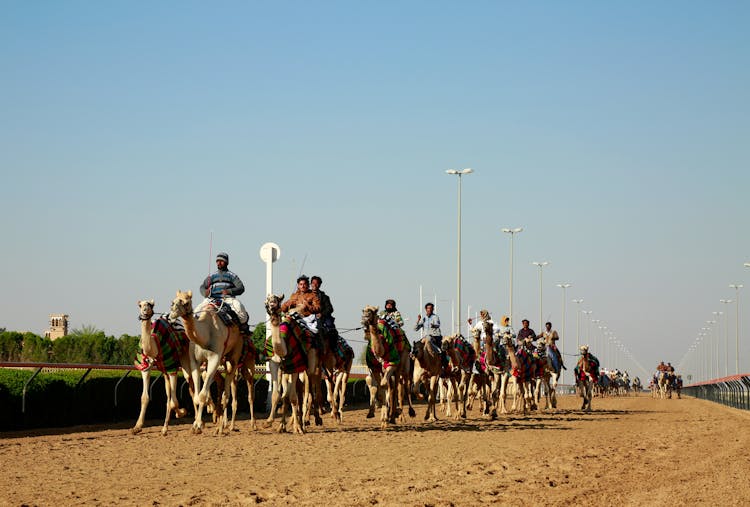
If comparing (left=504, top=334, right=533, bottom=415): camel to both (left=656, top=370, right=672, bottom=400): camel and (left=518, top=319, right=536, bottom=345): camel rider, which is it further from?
(left=656, top=370, right=672, bottom=400): camel

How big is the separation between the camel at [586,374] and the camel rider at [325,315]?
17862 millimetres

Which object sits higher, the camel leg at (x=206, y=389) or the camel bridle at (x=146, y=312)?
the camel bridle at (x=146, y=312)

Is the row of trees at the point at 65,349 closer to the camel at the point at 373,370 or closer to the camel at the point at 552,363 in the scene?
the camel at the point at 552,363

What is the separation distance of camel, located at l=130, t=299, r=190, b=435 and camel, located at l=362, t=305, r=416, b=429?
4.16 metres

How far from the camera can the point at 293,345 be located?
23359mm

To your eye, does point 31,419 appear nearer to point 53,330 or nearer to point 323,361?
point 323,361

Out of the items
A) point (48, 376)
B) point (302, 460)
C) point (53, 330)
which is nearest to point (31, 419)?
point (48, 376)

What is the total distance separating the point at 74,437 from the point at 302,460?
7898mm

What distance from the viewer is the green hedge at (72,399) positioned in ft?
84.9

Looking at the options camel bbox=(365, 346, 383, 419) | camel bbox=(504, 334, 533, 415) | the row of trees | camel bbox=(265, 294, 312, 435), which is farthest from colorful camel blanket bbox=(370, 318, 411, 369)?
the row of trees

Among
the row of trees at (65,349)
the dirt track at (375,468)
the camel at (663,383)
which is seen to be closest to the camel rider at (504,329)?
the dirt track at (375,468)

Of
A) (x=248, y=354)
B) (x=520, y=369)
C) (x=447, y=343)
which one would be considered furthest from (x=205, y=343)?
(x=520, y=369)

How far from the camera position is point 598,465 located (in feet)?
55.9

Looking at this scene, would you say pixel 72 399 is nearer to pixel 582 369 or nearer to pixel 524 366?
pixel 524 366
